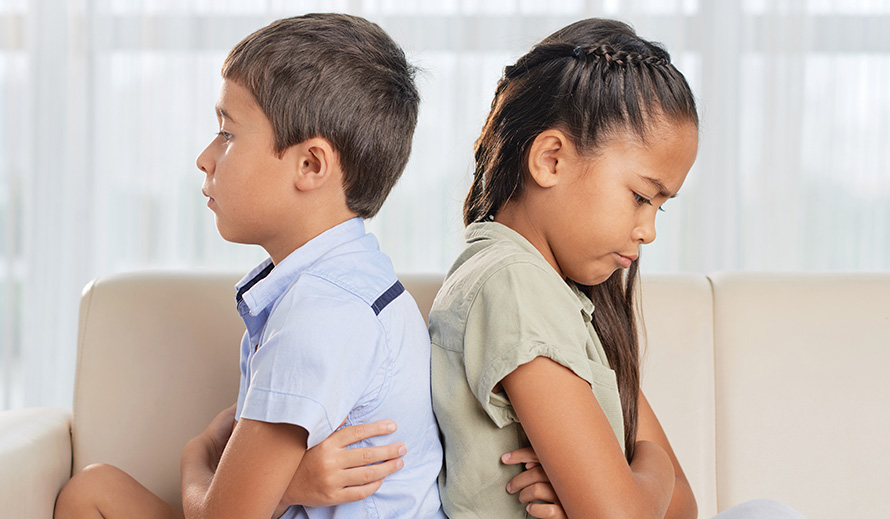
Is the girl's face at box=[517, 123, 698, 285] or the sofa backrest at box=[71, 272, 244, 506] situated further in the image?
the sofa backrest at box=[71, 272, 244, 506]

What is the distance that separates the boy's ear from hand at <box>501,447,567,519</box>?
39 cm

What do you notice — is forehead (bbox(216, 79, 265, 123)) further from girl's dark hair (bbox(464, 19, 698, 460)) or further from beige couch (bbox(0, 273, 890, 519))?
beige couch (bbox(0, 273, 890, 519))

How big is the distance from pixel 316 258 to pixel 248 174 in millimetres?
124

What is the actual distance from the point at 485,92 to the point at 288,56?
143 centimetres

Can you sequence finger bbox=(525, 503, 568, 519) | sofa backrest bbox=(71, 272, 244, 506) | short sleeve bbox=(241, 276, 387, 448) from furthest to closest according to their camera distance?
sofa backrest bbox=(71, 272, 244, 506), finger bbox=(525, 503, 568, 519), short sleeve bbox=(241, 276, 387, 448)

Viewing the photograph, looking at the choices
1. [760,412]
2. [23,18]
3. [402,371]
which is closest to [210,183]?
[402,371]

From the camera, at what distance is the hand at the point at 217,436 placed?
1.14m

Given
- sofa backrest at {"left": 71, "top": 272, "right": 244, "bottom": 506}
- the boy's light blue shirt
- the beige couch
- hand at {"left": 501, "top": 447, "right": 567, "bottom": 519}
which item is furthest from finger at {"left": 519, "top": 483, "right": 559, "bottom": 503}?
sofa backrest at {"left": 71, "top": 272, "right": 244, "bottom": 506}

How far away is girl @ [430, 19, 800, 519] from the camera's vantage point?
88 centimetres

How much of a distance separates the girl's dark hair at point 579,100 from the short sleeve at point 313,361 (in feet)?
1.01

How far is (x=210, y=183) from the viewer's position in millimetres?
975

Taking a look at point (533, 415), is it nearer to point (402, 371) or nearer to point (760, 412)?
point (402, 371)

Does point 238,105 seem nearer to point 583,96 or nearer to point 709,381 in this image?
point 583,96

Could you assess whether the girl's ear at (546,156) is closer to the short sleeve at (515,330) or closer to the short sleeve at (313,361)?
the short sleeve at (515,330)
